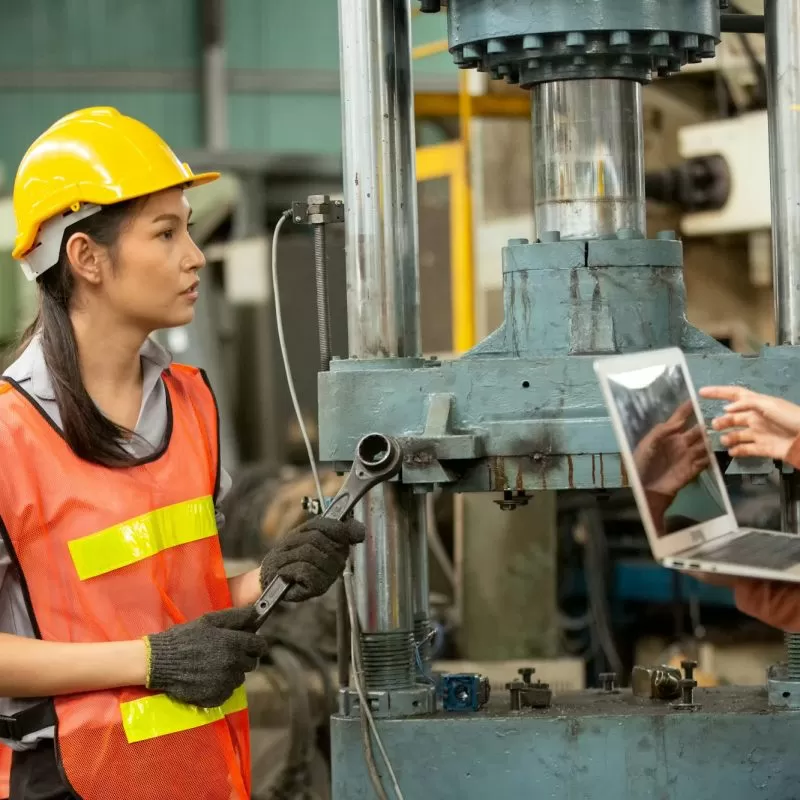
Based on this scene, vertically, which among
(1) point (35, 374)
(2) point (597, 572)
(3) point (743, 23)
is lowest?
(2) point (597, 572)

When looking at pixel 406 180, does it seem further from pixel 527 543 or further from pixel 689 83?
pixel 689 83

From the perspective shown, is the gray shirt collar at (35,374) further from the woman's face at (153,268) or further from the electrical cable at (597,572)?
the electrical cable at (597,572)

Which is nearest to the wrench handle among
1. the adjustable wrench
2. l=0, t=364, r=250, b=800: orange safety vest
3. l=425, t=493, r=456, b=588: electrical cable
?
the adjustable wrench

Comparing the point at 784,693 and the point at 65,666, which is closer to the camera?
the point at 65,666

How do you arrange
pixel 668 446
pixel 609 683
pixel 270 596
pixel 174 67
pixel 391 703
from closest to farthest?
pixel 668 446 < pixel 270 596 < pixel 391 703 < pixel 609 683 < pixel 174 67

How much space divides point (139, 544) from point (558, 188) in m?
0.73

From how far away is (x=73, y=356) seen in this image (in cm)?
192

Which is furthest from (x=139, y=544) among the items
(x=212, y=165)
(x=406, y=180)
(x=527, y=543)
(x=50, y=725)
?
(x=212, y=165)

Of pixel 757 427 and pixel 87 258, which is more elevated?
pixel 87 258

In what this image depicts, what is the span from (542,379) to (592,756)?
491mm

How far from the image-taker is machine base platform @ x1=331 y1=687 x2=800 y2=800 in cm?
195

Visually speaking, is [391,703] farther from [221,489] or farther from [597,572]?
[597,572]

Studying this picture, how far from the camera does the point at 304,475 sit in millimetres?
5559

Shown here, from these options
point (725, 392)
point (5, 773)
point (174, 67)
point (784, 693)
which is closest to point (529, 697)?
point (784, 693)
